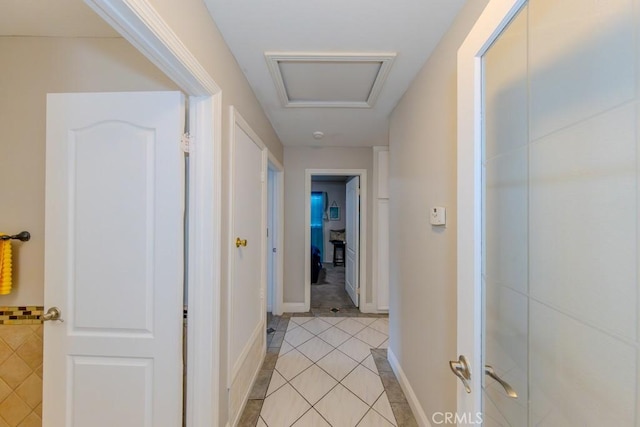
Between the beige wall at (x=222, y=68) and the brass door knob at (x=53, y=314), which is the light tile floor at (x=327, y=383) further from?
the brass door knob at (x=53, y=314)

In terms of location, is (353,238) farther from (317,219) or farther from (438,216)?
(317,219)

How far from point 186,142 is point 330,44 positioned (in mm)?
940

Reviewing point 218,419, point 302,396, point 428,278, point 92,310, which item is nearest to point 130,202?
point 92,310

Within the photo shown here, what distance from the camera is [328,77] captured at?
1.66 metres

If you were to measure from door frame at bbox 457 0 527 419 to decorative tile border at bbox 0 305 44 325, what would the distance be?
204 centimetres

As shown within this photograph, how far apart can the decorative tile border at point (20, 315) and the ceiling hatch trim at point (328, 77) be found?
1.90 meters

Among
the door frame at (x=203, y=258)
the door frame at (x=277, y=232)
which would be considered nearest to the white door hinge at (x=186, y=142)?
→ the door frame at (x=203, y=258)

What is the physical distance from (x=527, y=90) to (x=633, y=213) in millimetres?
442

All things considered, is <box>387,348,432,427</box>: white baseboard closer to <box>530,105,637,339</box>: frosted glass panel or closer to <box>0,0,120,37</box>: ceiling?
<box>530,105,637,339</box>: frosted glass panel

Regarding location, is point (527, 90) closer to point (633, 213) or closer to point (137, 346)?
point (633, 213)

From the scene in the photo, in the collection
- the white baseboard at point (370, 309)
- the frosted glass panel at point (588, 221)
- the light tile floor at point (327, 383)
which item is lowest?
the light tile floor at point (327, 383)

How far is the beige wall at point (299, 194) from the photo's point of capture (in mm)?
3377

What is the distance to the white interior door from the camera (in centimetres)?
347

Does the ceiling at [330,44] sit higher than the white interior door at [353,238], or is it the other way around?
the ceiling at [330,44]
